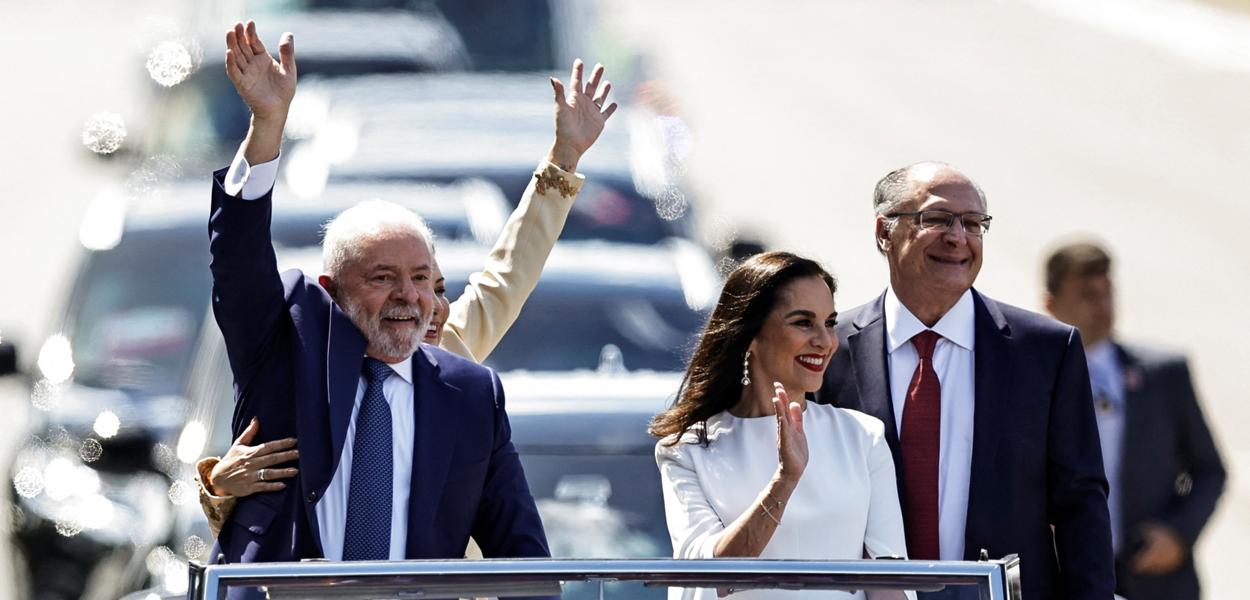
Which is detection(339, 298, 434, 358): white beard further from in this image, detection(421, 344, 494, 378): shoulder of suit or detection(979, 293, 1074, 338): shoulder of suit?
detection(979, 293, 1074, 338): shoulder of suit

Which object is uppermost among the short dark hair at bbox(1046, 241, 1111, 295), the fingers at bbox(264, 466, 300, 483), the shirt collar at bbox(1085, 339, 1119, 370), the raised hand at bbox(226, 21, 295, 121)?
the short dark hair at bbox(1046, 241, 1111, 295)

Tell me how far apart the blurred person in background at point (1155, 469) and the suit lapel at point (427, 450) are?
2.62 m

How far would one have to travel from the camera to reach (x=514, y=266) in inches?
211

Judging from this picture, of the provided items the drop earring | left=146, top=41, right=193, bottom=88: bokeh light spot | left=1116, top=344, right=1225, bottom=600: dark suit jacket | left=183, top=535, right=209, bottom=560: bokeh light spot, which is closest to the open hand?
the drop earring

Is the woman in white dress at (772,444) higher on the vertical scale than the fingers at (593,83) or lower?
lower

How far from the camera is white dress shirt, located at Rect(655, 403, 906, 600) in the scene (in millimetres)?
4328

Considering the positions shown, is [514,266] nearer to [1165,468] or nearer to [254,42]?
[254,42]

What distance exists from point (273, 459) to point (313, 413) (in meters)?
0.12

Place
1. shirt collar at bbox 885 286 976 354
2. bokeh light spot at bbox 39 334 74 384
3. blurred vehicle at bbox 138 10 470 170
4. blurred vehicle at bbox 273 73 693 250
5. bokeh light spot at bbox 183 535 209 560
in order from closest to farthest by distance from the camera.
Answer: shirt collar at bbox 885 286 976 354 → bokeh light spot at bbox 183 535 209 560 → bokeh light spot at bbox 39 334 74 384 → blurred vehicle at bbox 273 73 693 250 → blurred vehicle at bbox 138 10 470 170

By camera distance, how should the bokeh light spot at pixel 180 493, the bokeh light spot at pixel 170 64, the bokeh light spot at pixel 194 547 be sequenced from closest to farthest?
the bokeh light spot at pixel 194 547 < the bokeh light spot at pixel 180 493 < the bokeh light spot at pixel 170 64

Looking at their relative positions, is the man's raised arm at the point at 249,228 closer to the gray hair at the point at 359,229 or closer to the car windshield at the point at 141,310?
the gray hair at the point at 359,229

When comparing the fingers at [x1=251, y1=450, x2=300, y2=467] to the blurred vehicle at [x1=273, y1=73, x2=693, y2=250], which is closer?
the fingers at [x1=251, y1=450, x2=300, y2=467]

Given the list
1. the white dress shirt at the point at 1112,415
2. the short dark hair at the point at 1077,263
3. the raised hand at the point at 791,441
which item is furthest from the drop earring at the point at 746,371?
the short dark hair at the point at 1077,263

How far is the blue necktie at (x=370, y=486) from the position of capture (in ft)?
13.8
